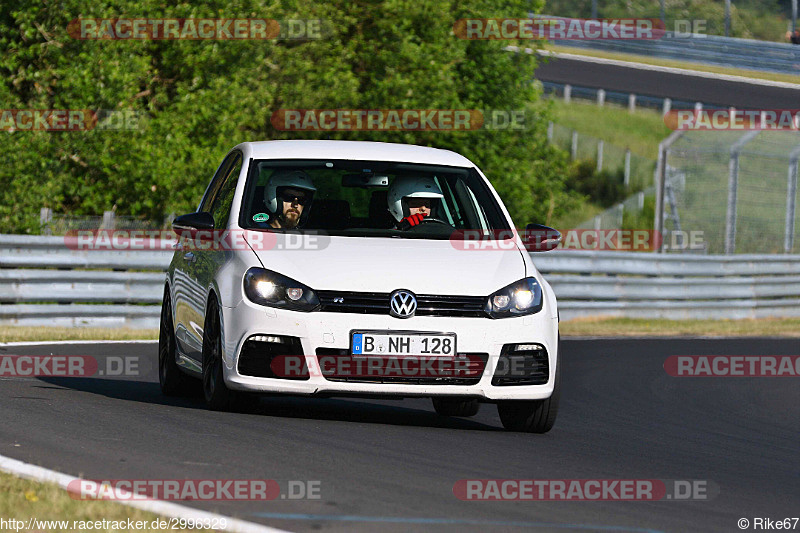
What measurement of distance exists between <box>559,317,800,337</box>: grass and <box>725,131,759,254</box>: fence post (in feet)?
4.80

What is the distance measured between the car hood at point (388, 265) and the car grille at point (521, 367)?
0.38 m

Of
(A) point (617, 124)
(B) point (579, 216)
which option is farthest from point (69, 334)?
(A) point (617, 124)

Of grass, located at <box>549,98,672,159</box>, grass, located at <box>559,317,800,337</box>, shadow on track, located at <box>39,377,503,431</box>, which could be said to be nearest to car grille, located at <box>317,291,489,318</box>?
shadow on track, located at <box>39,377,503,431</box>

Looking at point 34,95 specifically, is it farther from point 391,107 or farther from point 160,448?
point 160,448

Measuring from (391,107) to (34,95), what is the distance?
28.6 feet

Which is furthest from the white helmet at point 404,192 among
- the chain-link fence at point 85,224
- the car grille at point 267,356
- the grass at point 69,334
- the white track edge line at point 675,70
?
the white track edge line at point 675,70

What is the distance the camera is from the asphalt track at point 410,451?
18.9 ft

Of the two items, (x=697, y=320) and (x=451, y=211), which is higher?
(x=451, y=211)

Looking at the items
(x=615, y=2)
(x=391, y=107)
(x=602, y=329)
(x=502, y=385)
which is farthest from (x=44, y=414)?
(x=615, y=2)

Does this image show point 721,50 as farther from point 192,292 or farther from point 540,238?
point 192,292

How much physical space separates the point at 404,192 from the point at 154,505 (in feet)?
13.7

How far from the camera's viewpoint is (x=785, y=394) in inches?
508

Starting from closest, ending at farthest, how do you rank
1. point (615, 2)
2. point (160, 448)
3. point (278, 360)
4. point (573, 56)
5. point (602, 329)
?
point (160, 448)
point (278, 360)
point (602, 329)
point (573, 56)
point (615, 2)

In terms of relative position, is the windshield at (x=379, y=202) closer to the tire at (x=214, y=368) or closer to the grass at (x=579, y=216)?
the tire at (x=214, y=368)
